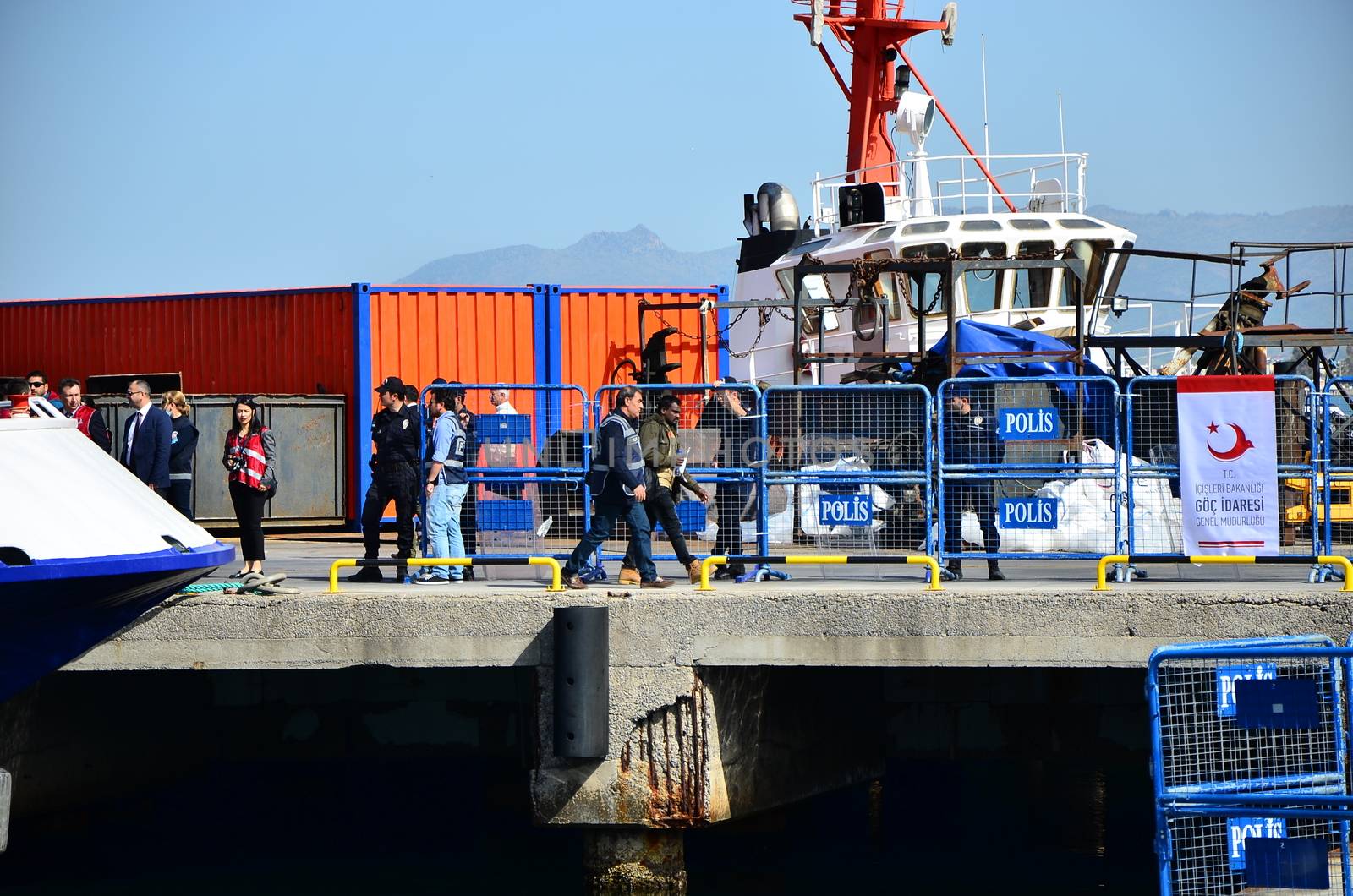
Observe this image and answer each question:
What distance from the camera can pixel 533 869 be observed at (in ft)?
39.4

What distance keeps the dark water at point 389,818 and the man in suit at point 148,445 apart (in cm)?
160

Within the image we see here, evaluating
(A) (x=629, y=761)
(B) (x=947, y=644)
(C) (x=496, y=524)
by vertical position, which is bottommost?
(A) (x=629, y=761)

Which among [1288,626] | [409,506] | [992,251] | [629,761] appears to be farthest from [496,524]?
[992,251]

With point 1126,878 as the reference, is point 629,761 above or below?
above

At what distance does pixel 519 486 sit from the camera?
11359 millimetres

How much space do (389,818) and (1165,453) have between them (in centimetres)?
757

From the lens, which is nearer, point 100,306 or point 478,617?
point 478,617

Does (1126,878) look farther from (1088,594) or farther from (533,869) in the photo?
(533,869)

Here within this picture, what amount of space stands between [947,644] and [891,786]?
6.15 m

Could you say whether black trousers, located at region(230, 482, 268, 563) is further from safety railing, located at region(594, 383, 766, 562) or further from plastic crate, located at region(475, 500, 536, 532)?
safety railing, located at region(594, 383, 766, 562)

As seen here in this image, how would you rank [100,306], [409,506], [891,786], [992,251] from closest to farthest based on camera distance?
[409,506] < [891,786] < [992,251] < [100,306]

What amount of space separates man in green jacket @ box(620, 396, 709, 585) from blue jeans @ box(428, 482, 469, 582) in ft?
4.73

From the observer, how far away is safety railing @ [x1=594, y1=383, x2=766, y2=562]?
36.2 ft

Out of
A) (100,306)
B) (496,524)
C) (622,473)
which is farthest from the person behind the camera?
(100,306)
